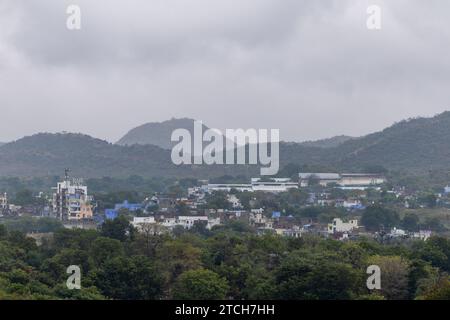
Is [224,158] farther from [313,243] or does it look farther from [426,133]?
[313,243]

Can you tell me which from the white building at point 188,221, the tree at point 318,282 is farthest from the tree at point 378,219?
the tree at point 318,282

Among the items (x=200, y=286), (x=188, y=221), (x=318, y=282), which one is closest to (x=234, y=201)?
(x=188, y=221)

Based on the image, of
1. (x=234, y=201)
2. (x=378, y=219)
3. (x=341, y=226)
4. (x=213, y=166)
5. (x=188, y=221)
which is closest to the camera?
(x=341, y=226)

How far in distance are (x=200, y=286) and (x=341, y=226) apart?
82.9ft

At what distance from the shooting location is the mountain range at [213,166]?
8600 cm

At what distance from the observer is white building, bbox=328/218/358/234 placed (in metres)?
44.1

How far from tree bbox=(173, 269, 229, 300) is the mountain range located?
5955cm

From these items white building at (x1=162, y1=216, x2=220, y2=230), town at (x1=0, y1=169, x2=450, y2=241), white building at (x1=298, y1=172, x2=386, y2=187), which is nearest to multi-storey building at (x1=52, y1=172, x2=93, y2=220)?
town at (x1=0, y1=169, x2=450, y2=241)

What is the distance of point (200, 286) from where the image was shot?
19.9 meters

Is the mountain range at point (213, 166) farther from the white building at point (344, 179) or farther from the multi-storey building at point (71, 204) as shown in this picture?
the multi-storey building at point (71, 204)

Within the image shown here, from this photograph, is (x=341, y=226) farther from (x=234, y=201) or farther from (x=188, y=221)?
(x=234, y=201)

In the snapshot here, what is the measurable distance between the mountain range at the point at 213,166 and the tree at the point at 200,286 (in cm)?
5955
